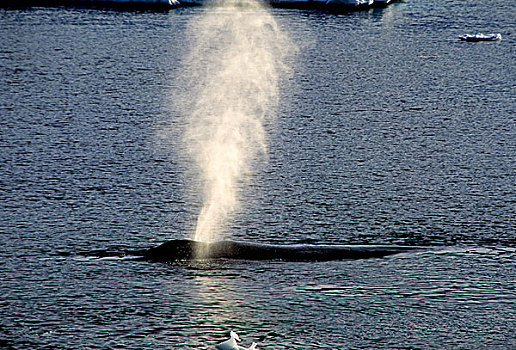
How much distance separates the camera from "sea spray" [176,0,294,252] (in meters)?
13.6

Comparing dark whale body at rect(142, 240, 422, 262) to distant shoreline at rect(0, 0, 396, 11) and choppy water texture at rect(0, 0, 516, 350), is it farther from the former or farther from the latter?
distant shoreline at rect(0, 0, 396, 11)

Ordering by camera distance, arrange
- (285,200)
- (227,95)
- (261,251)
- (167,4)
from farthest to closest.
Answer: (167,4)
(227,95)
(285,200)
(261,251)

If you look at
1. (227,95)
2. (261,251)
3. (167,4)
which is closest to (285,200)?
(261,251)

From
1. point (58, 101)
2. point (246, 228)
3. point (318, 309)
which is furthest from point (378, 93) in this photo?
point (318, 309)

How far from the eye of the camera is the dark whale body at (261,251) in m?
10.8

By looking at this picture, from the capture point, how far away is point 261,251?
428 inches

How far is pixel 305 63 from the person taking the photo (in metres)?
21.6

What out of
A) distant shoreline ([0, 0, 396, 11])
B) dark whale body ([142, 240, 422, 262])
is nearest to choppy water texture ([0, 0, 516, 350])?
dark whale body ([142, 240, 422, 262])

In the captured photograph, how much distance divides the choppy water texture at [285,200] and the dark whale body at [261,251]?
0.22m

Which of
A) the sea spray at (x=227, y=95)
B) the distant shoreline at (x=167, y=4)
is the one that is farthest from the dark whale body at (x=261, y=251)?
the distant shoreline at (x=167, y=4)

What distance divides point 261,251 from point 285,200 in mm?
2054

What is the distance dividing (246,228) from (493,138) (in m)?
6.07

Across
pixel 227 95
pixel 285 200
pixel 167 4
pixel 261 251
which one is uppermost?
pixel 167 4

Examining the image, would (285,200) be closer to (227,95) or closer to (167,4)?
(227,95)
